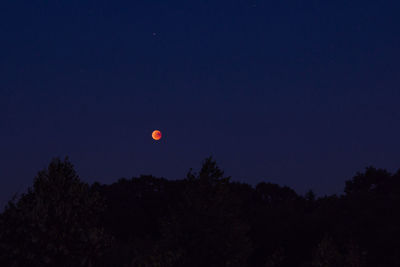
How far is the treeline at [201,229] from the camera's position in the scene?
13.3 m

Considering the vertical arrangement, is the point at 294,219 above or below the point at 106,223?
below

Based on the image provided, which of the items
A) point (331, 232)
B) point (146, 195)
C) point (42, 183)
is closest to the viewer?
point (42, 183)

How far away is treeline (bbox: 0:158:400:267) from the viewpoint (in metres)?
13.3

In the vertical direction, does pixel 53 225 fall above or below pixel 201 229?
below

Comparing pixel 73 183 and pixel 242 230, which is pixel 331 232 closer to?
pixel 242 230

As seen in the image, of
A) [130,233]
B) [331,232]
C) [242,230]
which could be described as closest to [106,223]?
[130,233]

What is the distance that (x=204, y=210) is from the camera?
69.7ft

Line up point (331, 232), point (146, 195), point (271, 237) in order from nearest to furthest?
point (331, 232), point (271, 237), point (146, 195)

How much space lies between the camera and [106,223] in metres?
59.5

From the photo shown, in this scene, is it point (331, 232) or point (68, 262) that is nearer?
point (68, 262)

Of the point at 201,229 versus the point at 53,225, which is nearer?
the point at 53,225

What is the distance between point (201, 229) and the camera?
20875 millimetres

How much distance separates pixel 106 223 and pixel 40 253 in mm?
47514

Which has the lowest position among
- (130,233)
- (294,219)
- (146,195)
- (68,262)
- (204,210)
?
(68,262)
